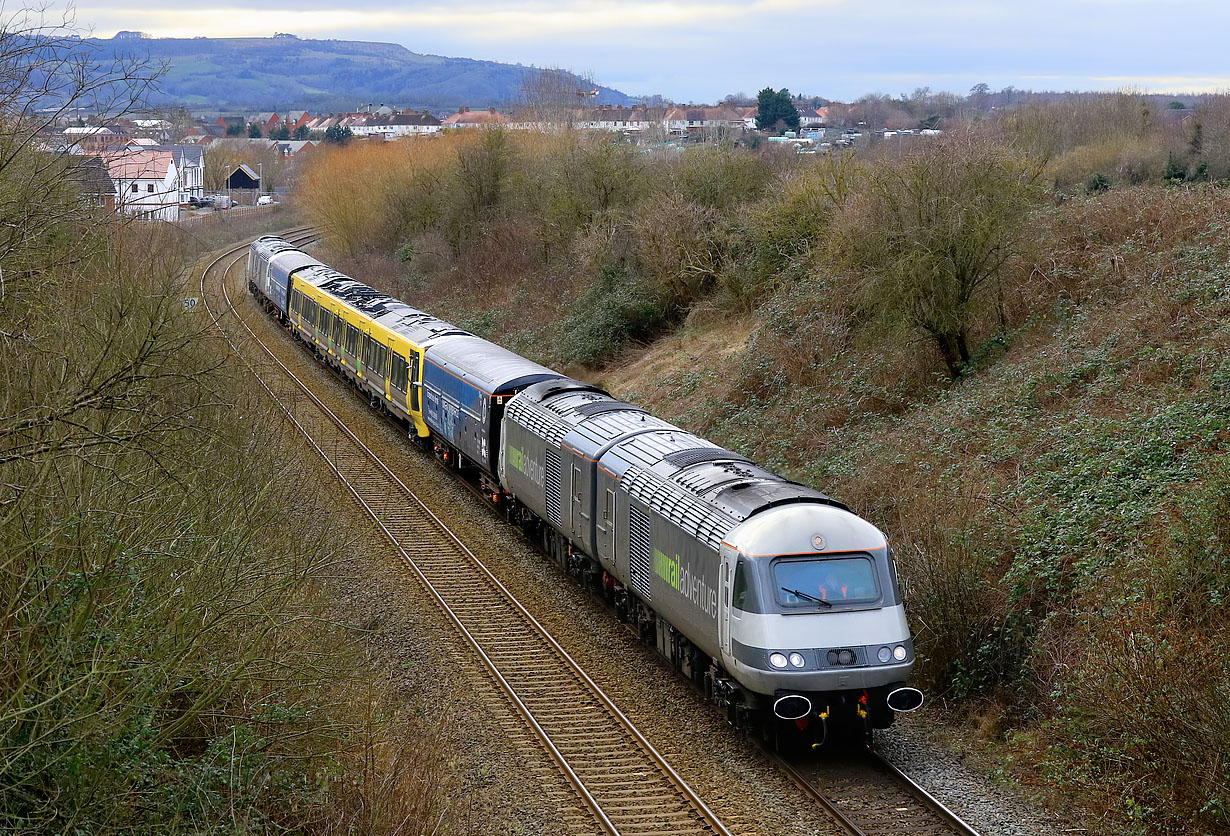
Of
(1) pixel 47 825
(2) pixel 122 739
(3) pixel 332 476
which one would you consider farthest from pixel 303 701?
(3) pixel 332 476

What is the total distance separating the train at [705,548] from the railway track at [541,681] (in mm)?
1223

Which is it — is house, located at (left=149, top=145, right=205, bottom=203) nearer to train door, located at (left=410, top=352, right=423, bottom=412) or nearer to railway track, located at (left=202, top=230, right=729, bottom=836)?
train door, located at (left=410, top=352, right=423, bottom=412)

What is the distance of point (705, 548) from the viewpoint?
515 inches

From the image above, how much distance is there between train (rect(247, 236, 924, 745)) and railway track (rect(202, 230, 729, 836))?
122 cm

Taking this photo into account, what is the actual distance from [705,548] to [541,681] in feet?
11.3

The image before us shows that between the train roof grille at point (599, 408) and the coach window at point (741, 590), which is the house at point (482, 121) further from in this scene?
the coach window at point (741, 590)

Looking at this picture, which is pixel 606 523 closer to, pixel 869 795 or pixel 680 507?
pixel 680 507

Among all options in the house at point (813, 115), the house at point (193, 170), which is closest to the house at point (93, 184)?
the house at point (193, 170)

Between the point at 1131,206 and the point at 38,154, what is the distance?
69.9 ft

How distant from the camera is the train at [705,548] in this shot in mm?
11984

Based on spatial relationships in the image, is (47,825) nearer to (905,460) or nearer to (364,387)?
(905,460)

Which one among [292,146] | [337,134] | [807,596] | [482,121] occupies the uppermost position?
[337,134]

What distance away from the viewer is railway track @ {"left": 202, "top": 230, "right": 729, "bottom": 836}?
11.6 meters

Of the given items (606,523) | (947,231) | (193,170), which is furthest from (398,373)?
(193,170)
